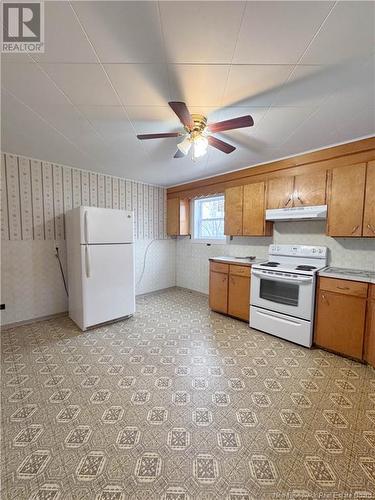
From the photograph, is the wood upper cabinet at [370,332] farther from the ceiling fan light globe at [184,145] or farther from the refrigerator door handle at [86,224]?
the refrigerator door handle at [86,224]

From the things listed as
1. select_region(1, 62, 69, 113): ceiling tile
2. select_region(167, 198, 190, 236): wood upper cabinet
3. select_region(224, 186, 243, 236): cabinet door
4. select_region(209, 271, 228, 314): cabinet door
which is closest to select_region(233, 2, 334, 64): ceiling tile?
select_region(1, 62, 69, 113): ceiling tile

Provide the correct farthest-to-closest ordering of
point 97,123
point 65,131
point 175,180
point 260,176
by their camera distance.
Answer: point 175,180
point 260,176
point 65,131
point 97,123

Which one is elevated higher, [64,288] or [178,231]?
[178,231]

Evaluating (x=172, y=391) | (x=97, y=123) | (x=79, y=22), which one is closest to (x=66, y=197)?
(x=97, y=123)

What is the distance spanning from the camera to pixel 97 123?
2.09 meters

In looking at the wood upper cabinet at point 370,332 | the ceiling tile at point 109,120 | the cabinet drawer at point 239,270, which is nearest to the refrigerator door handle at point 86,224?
the ceiling tile at point 109,120

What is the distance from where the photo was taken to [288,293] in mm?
2711

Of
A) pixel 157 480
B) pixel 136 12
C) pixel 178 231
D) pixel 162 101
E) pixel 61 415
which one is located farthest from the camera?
pixel 178 231

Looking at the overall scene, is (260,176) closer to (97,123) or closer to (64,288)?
(97,123)

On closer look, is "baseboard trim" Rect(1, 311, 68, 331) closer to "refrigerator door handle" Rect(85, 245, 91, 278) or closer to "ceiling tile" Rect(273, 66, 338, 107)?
"refrigerator door handle" Rect(85, 245, 91, 278)

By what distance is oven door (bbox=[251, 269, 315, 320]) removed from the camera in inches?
99.0

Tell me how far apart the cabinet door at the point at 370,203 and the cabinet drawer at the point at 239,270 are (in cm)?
144

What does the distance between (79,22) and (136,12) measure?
1.02 feet

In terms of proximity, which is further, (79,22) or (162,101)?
(162,101)
